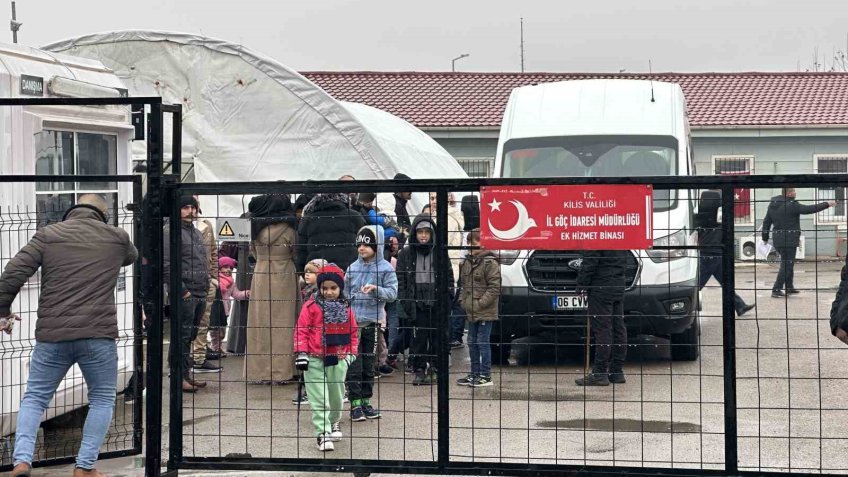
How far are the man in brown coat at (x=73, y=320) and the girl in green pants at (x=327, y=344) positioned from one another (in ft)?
4.51

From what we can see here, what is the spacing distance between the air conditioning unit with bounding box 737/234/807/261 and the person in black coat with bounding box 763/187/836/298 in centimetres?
5

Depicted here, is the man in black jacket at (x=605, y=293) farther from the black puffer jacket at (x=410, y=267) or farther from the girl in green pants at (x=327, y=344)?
the girl in green pants at (x=327, y=344)

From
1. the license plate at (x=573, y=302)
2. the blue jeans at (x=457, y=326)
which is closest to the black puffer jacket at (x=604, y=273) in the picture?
the license plate at (x=573, y=302)

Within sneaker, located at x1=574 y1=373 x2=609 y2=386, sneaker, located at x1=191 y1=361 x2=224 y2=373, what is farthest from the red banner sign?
sneaker, located at x1=191 y1=361 x2=224 y2=373

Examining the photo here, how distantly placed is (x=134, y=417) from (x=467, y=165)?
25785mm

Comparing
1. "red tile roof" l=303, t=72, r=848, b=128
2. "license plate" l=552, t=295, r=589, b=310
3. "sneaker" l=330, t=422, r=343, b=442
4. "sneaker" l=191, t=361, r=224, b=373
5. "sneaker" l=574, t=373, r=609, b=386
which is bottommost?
"sneaker" l=330, t=422, r=343, b=442

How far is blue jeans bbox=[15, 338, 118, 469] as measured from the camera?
22.0ft

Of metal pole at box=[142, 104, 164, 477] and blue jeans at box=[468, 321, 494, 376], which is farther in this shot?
blue jeans at box=[468, 321, 494, 376]

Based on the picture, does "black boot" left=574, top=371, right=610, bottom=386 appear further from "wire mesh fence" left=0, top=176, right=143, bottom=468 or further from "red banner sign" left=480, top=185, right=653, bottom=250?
"wire mesh fence" left=0, top=176, right=143, bottom=468

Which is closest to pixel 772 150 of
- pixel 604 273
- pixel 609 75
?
pixel 609 75

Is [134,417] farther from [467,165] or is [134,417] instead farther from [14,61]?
[467,165]

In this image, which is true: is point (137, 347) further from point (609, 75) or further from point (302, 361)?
point (609, 75)

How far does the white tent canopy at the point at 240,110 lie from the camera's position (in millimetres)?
15273

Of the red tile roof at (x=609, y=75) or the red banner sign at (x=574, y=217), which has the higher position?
the red tile roof at (x=609, y=75)
